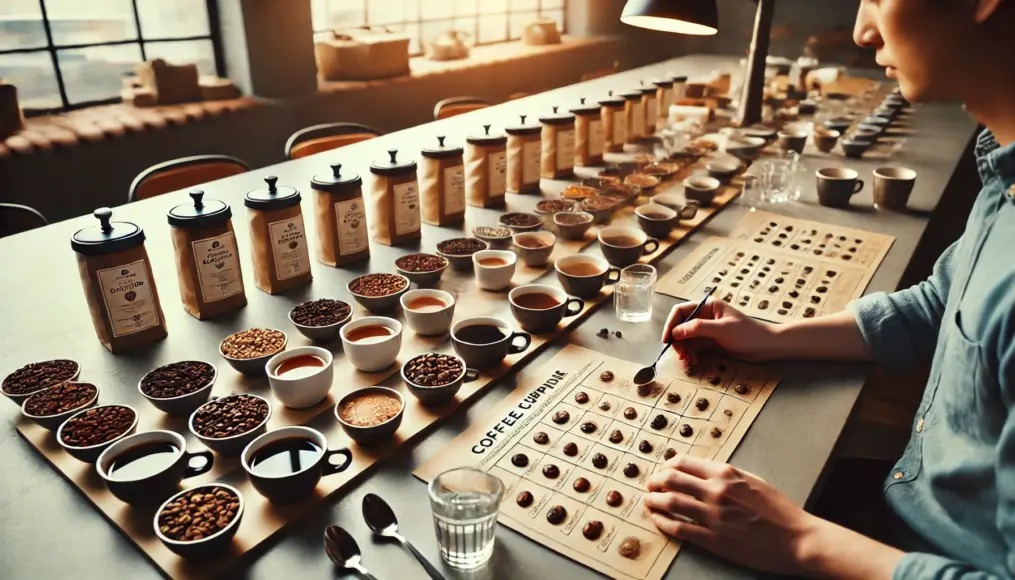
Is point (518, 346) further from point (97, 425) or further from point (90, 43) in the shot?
point (90, 43)

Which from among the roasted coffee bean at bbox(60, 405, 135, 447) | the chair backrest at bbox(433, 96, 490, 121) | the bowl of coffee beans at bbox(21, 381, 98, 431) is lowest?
the bowl of coffee beans at bbox(21, 381, 98, 431)

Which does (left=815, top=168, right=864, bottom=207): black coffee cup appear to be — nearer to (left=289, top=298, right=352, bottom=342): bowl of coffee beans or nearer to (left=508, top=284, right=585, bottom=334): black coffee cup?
(left=508, top=284, right=585, bottom=334): black coffee cup

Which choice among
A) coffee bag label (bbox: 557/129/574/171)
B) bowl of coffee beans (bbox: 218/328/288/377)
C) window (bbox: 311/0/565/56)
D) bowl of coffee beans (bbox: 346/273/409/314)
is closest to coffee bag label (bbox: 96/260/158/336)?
bowl of coffee beans (bbox: 218/328/288/377)

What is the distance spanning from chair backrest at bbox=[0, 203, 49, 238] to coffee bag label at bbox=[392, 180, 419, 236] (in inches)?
42.8

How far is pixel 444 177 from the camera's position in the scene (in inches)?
75.8

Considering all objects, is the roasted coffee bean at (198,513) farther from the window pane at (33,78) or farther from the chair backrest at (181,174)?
the window pane at (33,78)

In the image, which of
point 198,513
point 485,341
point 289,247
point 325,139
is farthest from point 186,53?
point 198,513

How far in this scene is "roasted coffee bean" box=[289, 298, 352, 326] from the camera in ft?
4.48

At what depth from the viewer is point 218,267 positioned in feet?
4.73

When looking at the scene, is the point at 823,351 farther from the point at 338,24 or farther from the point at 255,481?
the point at 338,24

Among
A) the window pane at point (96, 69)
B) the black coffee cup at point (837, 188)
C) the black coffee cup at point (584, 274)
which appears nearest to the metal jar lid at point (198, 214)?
the black coffee cup at point (584, 274)

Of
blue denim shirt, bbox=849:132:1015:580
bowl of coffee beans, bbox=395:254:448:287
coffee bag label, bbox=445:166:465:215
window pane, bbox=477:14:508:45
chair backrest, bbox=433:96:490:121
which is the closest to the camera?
blue denim shirt, bbox=849:132:1015:580

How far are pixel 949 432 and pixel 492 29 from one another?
239 inches

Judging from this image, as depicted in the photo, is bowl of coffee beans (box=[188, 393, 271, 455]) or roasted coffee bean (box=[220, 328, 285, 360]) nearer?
bowl of coffee beans (box=[188, 393, 271, 455])
